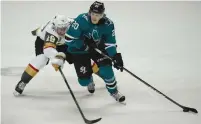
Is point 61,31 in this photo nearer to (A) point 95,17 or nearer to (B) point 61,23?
(B) point 61,23

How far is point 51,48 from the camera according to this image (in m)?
3.12

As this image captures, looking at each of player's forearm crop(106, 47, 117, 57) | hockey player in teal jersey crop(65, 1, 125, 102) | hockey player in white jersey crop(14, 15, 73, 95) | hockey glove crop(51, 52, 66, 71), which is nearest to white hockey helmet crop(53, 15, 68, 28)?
hockey player in white jersey crop(14, 15, 73, 95)

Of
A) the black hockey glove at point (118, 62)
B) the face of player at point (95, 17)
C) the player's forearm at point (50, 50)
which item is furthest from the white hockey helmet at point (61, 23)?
the black hockey glove at point (118, 62)

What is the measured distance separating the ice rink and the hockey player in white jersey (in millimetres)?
207

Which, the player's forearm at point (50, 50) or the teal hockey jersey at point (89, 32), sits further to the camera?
the player's forearm at point (50, 50)

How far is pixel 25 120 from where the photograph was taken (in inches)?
109

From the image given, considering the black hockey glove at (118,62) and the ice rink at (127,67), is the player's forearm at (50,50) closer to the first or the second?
the ice rink at (127,67)

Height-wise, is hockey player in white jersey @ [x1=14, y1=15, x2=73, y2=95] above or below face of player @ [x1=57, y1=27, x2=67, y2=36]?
below

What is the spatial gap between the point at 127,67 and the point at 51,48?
109cm

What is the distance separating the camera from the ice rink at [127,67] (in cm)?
288

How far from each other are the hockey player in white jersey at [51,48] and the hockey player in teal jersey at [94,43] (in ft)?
0.44

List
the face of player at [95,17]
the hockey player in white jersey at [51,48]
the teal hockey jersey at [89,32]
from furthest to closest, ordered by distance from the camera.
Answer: the hockey player in white jersey at [51,48] → the teal hockey jersey at [89,32] → the face of player at [95,17]

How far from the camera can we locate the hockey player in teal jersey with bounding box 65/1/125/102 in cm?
292

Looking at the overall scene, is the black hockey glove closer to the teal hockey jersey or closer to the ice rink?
the teal hockey jersey
